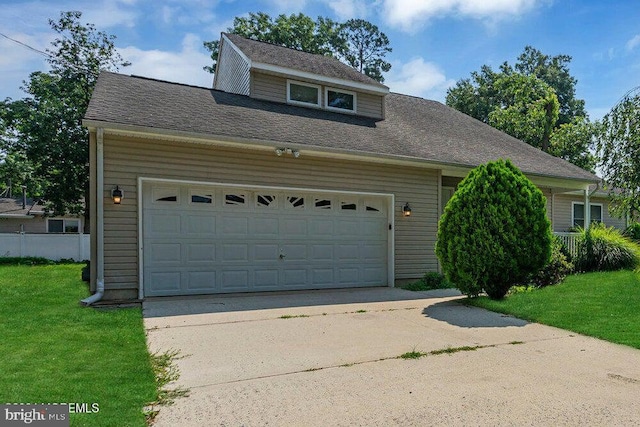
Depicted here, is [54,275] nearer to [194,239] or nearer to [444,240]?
[194,239]

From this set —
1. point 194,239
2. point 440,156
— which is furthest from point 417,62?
point 194,239

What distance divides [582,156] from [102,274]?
27.2 meters

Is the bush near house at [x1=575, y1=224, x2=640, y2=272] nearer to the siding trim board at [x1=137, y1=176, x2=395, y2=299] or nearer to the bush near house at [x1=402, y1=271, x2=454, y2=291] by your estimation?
the bush near house at [x1=402, y1=271, x2=454, y2=291]

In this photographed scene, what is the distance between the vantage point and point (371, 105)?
12.2 m

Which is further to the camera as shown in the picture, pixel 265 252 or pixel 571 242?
pixel 571 242

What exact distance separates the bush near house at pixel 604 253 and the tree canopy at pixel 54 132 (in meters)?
17.9

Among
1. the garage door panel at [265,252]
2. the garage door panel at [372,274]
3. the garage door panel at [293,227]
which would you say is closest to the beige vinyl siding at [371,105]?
the garage door panel at [293,227]

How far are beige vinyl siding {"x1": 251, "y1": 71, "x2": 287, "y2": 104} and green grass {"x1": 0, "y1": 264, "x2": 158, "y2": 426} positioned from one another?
6.76 metres

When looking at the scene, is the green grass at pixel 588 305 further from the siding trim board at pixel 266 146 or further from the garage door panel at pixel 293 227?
the garage door panel at pixel 293 227

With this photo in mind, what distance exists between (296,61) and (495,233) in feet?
26.3

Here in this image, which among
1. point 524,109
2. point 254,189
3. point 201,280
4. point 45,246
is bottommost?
point 201,280

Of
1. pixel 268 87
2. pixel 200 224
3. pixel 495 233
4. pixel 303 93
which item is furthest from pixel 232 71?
pixel 495 233

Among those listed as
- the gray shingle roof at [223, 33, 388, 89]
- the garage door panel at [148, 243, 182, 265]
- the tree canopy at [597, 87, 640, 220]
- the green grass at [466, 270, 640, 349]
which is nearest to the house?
the garage door panel at [148, 243, 182, 265]

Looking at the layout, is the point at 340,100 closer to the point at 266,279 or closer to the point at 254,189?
the point at 254,189
